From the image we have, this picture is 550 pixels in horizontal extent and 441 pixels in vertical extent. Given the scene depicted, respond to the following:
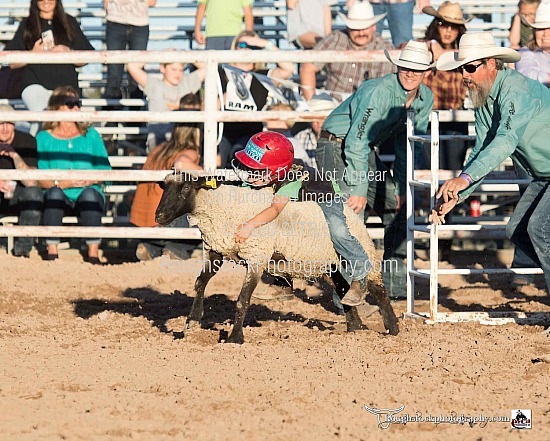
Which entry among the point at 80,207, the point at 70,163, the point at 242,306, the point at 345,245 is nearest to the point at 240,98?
the point at 70,163

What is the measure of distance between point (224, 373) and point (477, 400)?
1.32m

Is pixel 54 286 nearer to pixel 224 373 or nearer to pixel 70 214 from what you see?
pixel 70 214

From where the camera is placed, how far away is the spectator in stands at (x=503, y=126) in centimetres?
584

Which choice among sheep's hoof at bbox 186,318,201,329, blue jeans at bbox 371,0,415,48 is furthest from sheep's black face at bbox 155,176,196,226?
blue jeans at bbox 371,0,415,48

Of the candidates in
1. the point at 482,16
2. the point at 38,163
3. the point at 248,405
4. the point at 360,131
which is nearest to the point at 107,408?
the point at 248,405

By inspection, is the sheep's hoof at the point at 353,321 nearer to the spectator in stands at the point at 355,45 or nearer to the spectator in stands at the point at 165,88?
the spectator in stands at the point at 355,45

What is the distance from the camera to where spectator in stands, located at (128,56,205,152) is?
33.6ft

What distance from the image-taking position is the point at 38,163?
31.5 feet

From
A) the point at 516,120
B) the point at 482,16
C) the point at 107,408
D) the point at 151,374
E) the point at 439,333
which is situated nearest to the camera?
the point at 107,408

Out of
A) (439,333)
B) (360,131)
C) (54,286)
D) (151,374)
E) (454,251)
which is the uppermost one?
(360,131)

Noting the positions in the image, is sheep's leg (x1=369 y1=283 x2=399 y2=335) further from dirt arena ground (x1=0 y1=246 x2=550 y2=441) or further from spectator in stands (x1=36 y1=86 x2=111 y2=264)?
spectator in stands (x1=36 y1=86 x2=111 y2=264)

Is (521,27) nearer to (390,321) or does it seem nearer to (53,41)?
(53,41)

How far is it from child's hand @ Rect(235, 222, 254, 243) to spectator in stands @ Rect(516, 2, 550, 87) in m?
3.28

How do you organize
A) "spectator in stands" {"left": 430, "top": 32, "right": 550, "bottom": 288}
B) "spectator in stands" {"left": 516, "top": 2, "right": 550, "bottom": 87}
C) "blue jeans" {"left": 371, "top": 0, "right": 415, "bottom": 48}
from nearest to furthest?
1. "spectator in stands" {"left": 430, "top": 32, "right": 550, "bottom": 288}
2. "spectator in stands" {"left": 516, "top": 2, "right": 550, "bottom": 87}
3. "blue jeans" {"left": 371, "top": 0, "right": 415, "bottom": 48}
